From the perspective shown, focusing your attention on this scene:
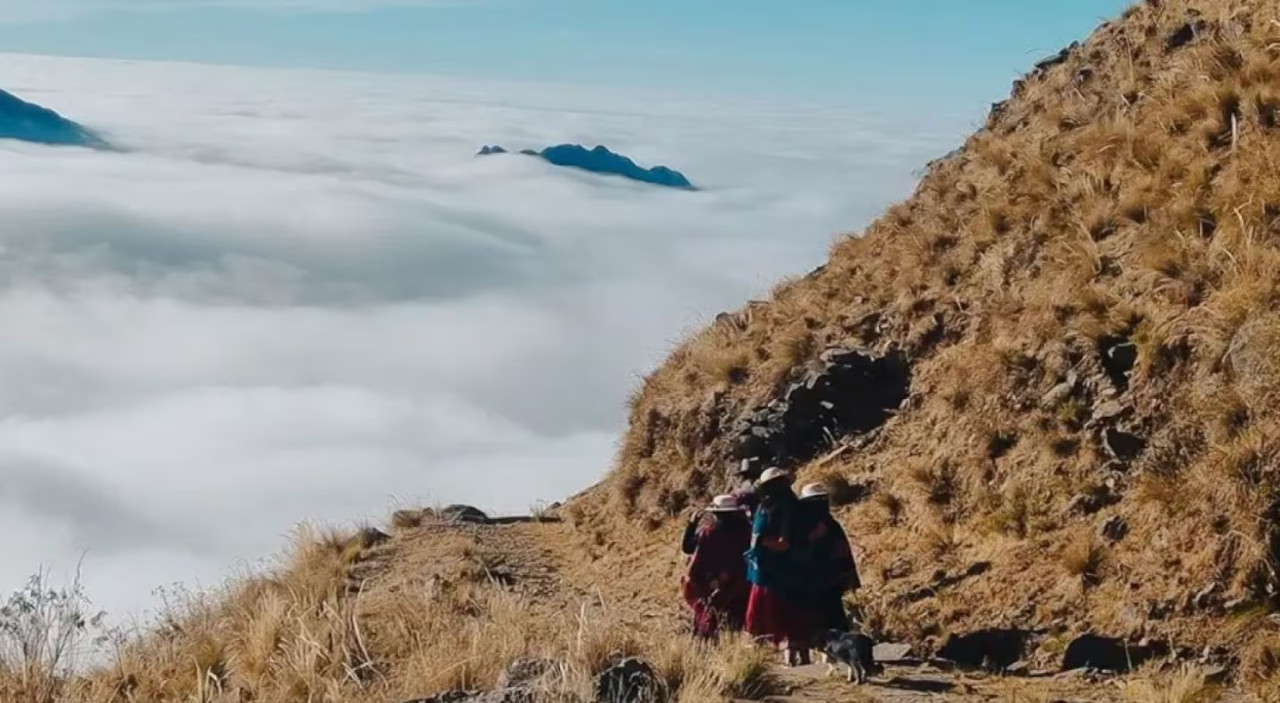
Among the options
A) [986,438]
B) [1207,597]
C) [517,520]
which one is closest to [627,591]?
[986,438]

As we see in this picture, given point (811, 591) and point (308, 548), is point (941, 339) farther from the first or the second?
point (308, 548)

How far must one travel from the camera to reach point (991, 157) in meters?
17.7

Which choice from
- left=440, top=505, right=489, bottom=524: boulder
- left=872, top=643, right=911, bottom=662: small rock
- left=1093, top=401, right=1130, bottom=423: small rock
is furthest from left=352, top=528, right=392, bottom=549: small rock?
left=1093, top=401, right=1130, bottom=423: small rock

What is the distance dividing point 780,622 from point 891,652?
42.5 inches

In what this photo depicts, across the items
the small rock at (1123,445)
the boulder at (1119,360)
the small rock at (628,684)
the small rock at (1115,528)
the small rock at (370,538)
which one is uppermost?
the boulder at (1119,360)

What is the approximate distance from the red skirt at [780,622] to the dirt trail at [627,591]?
1.17 ft

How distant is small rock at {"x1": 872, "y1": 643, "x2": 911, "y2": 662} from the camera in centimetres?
998

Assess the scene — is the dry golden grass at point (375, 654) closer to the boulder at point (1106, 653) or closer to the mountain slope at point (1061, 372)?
the boulder at point (1106, 653)

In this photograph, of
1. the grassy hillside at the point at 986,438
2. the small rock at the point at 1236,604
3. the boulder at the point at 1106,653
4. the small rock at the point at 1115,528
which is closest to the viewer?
the small rock at the point at 1236,604

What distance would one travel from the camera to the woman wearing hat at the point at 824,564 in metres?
9.75

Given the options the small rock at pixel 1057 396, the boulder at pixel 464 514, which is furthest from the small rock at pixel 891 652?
the boulder at pixel 464 514

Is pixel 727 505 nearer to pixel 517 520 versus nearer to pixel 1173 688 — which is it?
pixel 1173 688

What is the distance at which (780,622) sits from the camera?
383 inches

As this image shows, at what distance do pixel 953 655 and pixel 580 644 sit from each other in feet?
12.3
